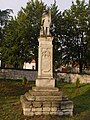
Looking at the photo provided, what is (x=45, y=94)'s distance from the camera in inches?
479

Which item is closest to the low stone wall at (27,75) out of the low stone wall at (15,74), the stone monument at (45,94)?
the low stone wall at (15,74)

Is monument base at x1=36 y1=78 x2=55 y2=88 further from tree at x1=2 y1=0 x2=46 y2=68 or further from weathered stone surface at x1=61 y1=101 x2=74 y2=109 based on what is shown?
tree at x1=2 y1=0 x2=46 y2=68

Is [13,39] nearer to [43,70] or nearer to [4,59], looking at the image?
[4,59]

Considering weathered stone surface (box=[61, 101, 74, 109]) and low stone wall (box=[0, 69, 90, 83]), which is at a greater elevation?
low stone wall (box=[0, 69, 90, 83])

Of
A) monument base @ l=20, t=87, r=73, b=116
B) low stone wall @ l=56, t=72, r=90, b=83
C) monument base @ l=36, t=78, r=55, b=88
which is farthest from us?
low stone wall @ l=56, t=72, r=90, b=83

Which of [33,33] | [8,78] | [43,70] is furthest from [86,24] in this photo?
[43,70]

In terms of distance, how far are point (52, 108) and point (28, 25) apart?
2618 centimetres

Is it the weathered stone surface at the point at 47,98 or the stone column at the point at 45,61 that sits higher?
the stone column at the point at 45,61

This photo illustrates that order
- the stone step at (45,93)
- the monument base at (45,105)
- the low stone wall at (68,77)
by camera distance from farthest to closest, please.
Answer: the low stone wall at (68,77) → the stone step at (45,93) → the monument base at (45,105)

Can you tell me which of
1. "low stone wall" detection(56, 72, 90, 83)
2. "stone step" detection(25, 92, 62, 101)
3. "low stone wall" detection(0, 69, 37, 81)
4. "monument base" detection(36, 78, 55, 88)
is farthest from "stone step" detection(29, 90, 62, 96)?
"low stone wall" detection(56, 72, 90, 83)

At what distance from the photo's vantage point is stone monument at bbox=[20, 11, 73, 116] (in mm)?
11656

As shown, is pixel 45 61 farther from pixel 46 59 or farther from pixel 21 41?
pixel 21 41

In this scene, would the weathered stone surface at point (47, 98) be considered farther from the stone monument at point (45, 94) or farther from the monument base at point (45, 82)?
the monument base at point (45, 82)

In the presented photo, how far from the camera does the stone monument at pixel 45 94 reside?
11.7 metres
